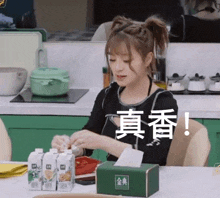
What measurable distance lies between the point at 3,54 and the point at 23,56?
0.15 metres

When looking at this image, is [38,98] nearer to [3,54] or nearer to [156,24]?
[3,54]

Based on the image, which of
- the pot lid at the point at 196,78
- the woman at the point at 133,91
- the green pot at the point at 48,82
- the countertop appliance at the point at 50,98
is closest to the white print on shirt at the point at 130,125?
the woman at the point at 133,91

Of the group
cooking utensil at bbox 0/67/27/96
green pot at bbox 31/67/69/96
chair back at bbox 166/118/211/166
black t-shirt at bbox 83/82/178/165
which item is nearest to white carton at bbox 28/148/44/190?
black t-shirt at bbox 83/82/178/165

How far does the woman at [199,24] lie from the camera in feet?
11.4

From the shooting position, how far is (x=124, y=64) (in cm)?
219

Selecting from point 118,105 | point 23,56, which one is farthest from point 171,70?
point 118,105

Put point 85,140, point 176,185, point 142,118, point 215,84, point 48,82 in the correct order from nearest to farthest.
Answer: point 176,185
point 85,140
point 142,118
point 48,82
point 215,84

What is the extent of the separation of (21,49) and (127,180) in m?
2.15

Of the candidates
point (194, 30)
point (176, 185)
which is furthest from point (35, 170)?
point (194, 30)

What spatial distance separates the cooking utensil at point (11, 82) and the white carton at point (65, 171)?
5.60 ft

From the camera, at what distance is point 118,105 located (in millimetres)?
2352

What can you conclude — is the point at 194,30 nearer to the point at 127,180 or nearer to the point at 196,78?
the point at 196,78

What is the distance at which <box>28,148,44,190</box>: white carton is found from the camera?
5.73 ft

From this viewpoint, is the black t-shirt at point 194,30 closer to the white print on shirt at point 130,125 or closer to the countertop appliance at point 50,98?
the countertop appliance at point 50,98
